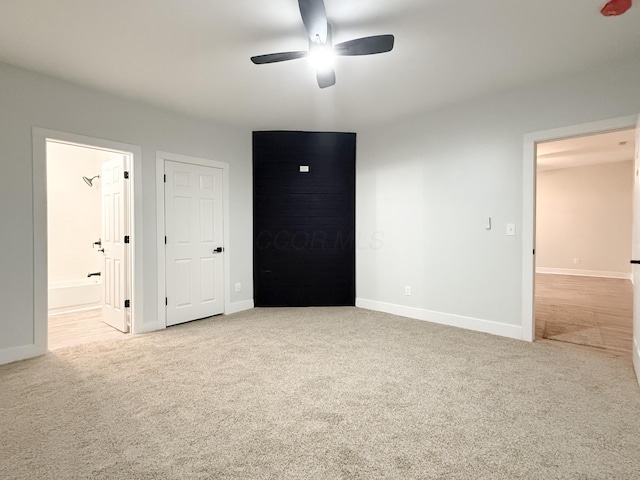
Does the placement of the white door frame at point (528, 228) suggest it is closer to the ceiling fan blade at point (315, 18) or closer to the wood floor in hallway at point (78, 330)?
the ceiling fan blade at point (315, 18)

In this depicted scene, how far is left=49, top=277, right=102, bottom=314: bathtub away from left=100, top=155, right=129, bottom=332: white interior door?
3.38 ft

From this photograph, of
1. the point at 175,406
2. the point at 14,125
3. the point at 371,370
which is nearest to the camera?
the point at 175,406

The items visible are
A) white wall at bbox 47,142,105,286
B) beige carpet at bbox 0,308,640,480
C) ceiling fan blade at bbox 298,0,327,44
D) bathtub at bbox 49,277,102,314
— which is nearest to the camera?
beige carpet at bbox 0,308,640,480

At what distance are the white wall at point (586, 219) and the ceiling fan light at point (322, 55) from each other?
26.9ft

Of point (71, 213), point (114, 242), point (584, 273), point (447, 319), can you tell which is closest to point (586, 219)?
point (584, 273)

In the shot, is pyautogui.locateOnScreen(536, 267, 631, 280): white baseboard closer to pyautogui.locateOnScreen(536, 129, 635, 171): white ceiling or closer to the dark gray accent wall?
pyautogui.locateOnScreen(536, 129, 635, 171): white ceiling

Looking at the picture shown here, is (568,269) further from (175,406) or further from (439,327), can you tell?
(175,406)

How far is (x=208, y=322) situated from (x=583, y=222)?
8.70 metres

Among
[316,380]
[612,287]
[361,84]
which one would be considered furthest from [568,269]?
[316,380]

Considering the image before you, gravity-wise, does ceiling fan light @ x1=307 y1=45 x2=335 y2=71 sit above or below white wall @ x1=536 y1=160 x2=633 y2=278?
above

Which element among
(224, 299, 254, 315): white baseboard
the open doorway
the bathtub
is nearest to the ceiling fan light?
(224, 299, 254, 315): white baseboard

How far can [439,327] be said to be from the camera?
386 cm

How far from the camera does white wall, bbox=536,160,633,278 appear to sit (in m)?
7.50

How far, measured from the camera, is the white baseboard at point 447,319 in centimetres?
352
